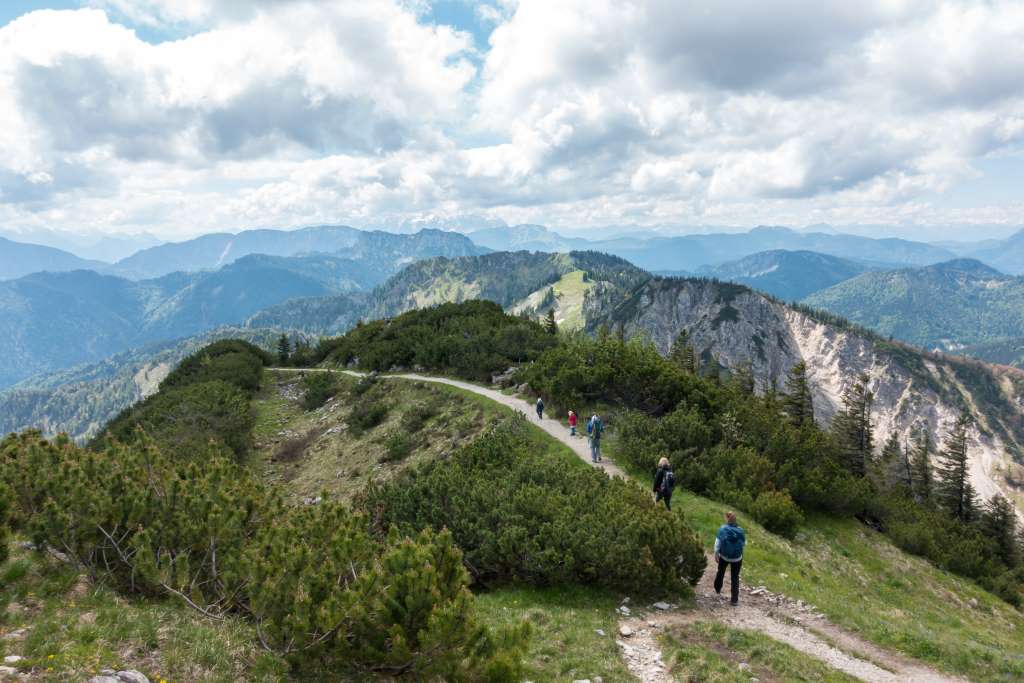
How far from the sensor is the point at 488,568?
15547 mm

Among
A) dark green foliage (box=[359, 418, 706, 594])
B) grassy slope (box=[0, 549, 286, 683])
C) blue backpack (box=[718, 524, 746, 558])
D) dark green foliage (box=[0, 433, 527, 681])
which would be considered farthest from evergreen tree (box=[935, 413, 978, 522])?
grassy slope (box=[0, 549, 286, 683])

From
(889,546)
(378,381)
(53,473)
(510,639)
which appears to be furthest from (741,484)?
(378,381)

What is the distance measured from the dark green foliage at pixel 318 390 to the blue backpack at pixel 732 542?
1654 inches

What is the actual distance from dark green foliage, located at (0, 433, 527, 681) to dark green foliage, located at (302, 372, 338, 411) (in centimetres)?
3970

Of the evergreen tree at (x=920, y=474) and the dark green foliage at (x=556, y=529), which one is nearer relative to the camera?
the dark green foliage at (x=556, y=529)

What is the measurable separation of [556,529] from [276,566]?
8.48 meters

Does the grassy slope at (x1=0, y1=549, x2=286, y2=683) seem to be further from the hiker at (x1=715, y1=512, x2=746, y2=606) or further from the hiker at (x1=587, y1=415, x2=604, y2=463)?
the hiker at (x1=587, y1=415, x2=604, y2=463)

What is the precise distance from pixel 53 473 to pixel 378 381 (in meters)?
39.2

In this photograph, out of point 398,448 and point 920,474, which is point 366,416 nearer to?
point 398,448

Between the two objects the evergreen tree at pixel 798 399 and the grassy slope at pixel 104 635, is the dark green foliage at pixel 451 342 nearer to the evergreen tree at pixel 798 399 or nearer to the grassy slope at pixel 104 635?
the evergreen tree at pixel 798 399

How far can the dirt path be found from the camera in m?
11.2

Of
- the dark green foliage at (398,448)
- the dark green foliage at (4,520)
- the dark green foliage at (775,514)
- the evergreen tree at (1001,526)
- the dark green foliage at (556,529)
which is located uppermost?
the dark green foliage at (4,520)

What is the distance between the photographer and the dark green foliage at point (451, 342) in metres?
48.9

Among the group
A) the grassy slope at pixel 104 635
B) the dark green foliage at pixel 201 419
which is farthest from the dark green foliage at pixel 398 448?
the grassy slope at pixel 104 635
